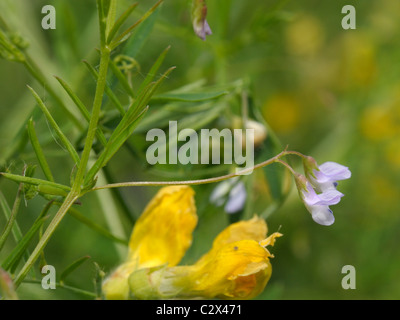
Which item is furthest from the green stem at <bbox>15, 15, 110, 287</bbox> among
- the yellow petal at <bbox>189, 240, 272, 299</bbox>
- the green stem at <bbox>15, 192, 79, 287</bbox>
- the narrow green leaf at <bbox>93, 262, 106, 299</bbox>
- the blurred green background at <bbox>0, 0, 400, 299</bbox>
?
the blurred green background at <bbox>0, 0, 400, 299</bbox>

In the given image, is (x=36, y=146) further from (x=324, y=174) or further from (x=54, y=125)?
(x=324, y=174)

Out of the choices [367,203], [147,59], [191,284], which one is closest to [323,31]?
[367,203]

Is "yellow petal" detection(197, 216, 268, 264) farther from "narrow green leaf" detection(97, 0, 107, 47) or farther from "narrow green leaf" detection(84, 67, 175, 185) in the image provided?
"narrow green leaf" detection(97, 0, 107, 47)

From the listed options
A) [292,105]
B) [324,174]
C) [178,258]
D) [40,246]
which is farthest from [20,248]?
[292,105]

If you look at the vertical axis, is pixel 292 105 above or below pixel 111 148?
above

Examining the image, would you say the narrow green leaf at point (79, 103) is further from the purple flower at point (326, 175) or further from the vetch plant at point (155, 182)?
the purple flower at point (326, 175)

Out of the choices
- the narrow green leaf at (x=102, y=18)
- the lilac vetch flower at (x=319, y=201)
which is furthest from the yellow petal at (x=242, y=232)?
the narrow green leaf at (x=102, y=18)
